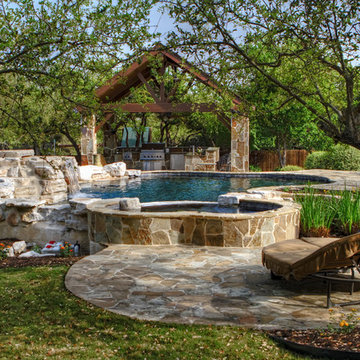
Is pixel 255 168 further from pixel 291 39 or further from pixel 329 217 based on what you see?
pixel 291 39

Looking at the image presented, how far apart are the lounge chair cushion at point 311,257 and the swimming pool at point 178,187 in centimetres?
689

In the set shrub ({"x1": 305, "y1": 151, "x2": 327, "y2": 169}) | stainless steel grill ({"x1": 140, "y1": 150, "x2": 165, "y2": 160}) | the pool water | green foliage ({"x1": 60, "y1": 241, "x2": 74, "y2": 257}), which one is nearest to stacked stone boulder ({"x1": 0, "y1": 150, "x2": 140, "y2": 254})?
green foliage ({"x1": 60, "y1": 241, "x2": 74, "y2": 257})

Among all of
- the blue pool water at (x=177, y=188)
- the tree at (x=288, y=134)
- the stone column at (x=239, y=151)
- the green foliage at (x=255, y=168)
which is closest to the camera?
the blue pool water at (x=177, y=188)

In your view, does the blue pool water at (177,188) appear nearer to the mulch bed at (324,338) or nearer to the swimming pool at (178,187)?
the swimming pool at (178,187)

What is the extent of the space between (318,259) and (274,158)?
20.5 m

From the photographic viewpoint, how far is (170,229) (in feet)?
23.9

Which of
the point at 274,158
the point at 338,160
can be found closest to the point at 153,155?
the point at 274,158

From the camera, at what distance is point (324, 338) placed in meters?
3.75

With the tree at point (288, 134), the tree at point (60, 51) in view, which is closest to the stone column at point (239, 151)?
the tree at point (288, 134)

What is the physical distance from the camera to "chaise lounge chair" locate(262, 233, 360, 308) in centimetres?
425

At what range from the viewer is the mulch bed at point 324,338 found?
11.8ft

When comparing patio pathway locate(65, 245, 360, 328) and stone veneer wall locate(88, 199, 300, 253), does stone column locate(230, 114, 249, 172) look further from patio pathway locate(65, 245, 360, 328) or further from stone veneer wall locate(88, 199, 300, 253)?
patio pathway locate(65, 245, 360, 328)

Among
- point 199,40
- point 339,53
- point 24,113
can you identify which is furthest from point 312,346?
point 24,113

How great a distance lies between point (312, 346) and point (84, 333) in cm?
203
